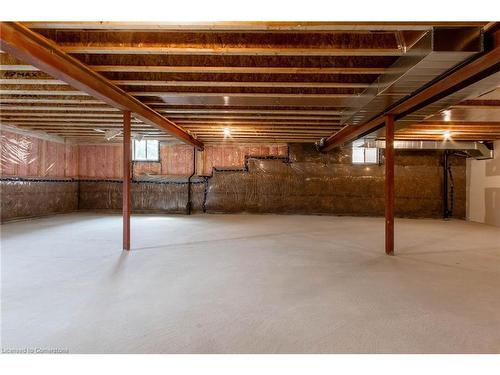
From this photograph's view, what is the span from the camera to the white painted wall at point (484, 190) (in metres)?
6.64

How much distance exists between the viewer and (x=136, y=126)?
6.21m

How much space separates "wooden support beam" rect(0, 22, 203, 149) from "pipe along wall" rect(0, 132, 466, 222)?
444 centimetres

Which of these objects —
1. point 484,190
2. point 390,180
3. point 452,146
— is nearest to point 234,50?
point 390,180

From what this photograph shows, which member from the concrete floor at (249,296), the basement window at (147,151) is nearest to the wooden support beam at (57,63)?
the concrete floor at (249,296)

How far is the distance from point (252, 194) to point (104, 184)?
14.2ft

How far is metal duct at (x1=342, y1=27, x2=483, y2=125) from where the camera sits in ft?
6.69

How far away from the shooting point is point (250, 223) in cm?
640

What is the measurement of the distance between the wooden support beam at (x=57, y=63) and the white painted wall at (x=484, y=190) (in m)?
7.72

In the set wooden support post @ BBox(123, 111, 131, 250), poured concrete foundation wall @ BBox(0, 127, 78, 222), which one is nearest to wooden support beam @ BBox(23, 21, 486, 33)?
wooden support post @ BBox(123, 111, 131, 250)

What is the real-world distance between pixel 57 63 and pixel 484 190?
8.73m

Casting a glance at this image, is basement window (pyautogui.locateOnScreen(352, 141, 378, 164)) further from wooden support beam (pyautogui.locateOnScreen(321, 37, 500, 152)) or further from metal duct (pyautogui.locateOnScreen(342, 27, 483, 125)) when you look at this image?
metal duct (pyautogui.locateOnScreen(342, 27, 483, 125))

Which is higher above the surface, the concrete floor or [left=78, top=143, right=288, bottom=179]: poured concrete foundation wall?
[left=78, top=143, right=288, bottom=179]: poured concrete foundation wall

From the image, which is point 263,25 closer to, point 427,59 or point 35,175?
point 427,59

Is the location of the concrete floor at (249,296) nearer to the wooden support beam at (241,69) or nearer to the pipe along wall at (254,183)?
the wooden support beam at (241,69)
